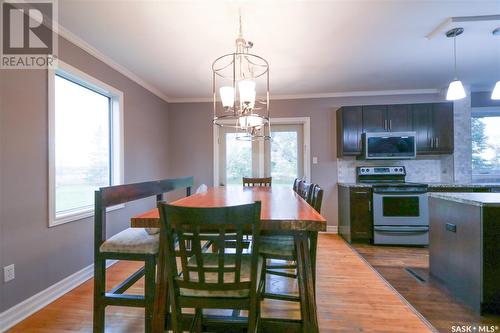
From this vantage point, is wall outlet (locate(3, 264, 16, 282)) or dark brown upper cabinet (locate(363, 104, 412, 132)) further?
dark brown upper cabinet (locate(363, 104, 412, 132))

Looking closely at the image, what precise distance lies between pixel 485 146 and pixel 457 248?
9.79ft

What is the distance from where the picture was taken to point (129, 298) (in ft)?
5.18

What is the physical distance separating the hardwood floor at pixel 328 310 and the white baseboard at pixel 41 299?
5 cm

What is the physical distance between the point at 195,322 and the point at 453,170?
439 centimetres

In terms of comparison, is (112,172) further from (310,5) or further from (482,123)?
(482,123)

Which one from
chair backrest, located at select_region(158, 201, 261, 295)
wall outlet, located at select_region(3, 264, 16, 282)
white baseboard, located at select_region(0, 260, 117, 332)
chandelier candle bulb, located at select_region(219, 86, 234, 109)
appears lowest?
white baseboard, located at select_region(0, 260, 117, 332)

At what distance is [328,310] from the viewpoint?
198 cm

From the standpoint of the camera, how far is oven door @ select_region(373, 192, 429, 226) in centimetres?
353

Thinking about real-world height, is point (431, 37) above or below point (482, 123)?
above

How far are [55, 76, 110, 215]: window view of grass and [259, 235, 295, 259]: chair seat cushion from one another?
1875 mm

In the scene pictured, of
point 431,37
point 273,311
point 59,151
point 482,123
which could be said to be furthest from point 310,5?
point 482,123

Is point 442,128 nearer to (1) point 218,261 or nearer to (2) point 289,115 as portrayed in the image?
(2) point 289,115

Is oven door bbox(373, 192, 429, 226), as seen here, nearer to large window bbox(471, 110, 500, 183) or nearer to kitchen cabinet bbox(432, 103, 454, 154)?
kitchen cabinet bbox(432, 103, 454, 154)

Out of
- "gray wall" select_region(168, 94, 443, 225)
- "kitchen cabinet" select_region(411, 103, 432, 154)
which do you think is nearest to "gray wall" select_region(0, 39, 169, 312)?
"gray wall" select_region(168, 94, 443, 225)
